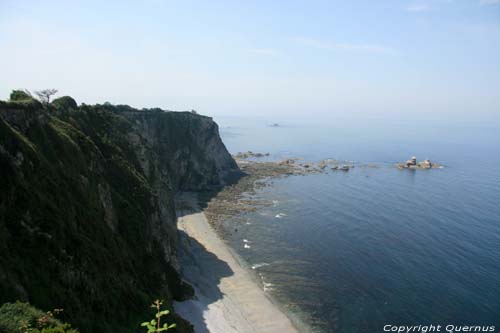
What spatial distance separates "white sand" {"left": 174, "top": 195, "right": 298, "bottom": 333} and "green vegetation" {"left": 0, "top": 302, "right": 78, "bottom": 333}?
26.4 m

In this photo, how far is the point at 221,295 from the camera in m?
52.2

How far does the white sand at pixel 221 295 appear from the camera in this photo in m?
45.2

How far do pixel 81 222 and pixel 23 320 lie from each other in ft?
60.9

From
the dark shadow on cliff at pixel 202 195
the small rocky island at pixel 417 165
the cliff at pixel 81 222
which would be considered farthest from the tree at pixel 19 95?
the small rocky island at pixel 417 165

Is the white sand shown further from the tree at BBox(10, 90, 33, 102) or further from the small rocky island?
the small rocky island

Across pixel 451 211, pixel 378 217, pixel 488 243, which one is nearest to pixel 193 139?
pixel 378 217

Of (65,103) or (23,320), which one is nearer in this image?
(23,320)

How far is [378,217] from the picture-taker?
8619 centimetres

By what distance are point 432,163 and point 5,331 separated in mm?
172642

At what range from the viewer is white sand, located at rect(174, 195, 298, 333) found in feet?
148

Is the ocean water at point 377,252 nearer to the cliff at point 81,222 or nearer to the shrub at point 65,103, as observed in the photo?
the cliff at point 81,222

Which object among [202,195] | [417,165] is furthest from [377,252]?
[417,165]

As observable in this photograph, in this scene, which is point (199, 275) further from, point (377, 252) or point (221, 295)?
point (377, 252)

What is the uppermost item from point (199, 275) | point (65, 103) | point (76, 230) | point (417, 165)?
point (65, 103)
